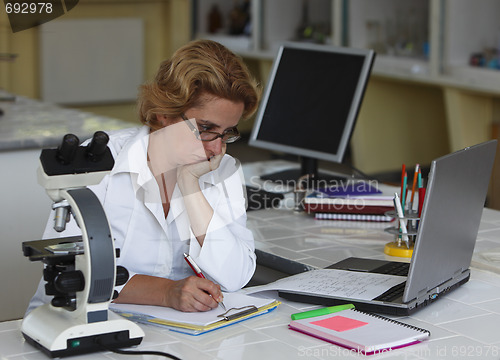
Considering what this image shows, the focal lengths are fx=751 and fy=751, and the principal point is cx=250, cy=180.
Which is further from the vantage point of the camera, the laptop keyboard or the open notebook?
the laptop keyboard

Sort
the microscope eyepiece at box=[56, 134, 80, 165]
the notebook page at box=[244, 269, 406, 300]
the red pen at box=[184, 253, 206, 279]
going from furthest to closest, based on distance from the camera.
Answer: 1. the red pen at box=[184, 253, 206, 279]
2. the notebook page at box=[244, 269, 406, 300]
3. the microscope eyepiece at box=[56, 134, 80, 165]

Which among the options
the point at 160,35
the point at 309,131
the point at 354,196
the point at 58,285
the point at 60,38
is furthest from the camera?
the point at 160,35

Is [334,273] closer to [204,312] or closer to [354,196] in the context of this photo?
[204,312]

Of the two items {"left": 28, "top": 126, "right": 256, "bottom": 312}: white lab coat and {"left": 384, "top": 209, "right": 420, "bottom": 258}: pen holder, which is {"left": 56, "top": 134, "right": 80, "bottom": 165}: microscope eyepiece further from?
{"left": 384, "top": 209, "right": 420, "bottom": 258}: pen holder

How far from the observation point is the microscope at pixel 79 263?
4.01ft

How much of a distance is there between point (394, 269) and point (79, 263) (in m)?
0.75

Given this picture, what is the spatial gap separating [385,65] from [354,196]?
2613 mm

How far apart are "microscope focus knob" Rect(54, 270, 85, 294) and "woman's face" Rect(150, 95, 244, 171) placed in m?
0.54

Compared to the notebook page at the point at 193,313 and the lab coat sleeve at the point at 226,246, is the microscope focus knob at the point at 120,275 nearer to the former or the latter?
the notebook page at the point at 193,313

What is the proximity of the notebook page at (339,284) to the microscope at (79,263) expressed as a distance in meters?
0.39

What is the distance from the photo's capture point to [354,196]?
7.14 feet

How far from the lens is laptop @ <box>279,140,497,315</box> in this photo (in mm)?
1362

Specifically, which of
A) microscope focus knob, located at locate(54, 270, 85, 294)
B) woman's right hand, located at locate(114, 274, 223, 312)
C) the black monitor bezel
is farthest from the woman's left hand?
the black monitor bezel

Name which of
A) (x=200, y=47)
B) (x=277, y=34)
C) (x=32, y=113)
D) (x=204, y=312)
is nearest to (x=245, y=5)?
(x=277, y=34)
